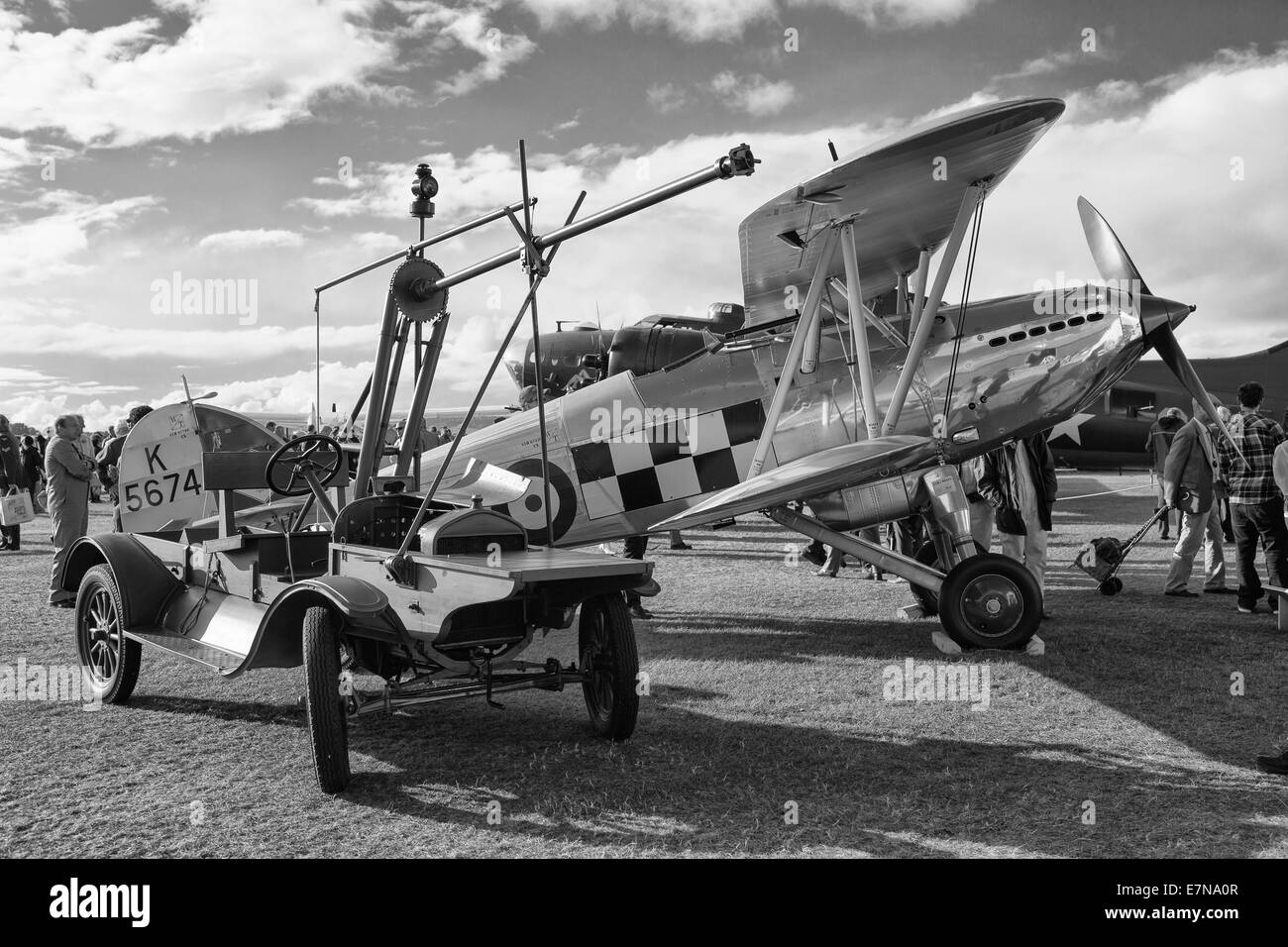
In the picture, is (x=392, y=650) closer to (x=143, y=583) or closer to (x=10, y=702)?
(x=143, y=583)

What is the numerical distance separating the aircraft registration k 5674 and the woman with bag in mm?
9705

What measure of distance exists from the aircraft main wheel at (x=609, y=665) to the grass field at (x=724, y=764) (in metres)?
0.15

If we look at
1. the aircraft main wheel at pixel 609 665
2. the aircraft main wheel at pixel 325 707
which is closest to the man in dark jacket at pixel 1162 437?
the aircraft main wheel at pixel 609 665

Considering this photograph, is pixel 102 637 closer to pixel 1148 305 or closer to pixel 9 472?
pixel 1148 305

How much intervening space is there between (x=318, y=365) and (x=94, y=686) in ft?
7.57

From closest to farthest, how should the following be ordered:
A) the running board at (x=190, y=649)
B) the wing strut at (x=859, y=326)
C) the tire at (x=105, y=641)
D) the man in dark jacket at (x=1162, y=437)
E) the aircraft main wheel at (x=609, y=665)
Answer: the aircraft main wheel at (x=609, y=665) < the running board at (x=190, y=649) < the tire at (x=105, y=641) < the wing strut at (x=859, y=326) < the man in dark jacket at (x=1162, y=437)

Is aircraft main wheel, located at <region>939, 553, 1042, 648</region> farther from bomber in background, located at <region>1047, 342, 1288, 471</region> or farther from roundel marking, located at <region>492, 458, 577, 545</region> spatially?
bomber in background, located at <region>1047, 342, 1288, 471</region>

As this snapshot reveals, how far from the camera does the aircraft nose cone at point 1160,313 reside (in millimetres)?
6543

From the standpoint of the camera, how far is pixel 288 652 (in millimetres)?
4551

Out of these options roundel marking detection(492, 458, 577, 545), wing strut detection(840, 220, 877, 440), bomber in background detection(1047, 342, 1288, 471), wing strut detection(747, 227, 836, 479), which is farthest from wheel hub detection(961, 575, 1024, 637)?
bomber in background detection(1047, 342, 1288, 471)

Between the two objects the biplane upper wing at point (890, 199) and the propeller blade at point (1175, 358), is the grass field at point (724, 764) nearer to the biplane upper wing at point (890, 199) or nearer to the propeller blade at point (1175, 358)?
the propeller blade at point (1175, 358)

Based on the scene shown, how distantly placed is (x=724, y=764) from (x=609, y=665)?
723mm

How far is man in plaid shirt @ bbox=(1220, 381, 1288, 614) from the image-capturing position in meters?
8.23
